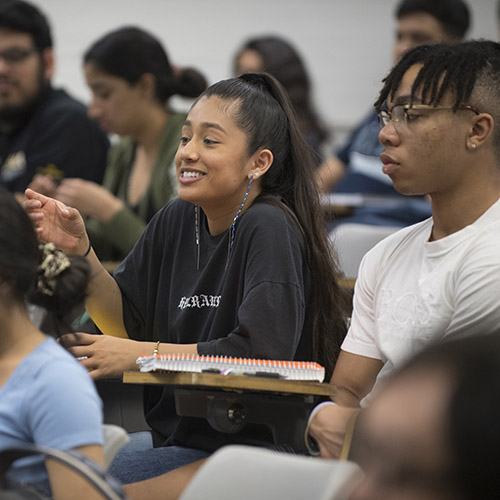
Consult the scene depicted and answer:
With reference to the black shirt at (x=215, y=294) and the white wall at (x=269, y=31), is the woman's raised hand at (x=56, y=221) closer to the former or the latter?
the black shirt at (x=215, y=294)

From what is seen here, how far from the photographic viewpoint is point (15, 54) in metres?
3.88

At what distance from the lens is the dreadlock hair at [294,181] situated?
2.01 m

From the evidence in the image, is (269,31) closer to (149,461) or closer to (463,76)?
(463,76)

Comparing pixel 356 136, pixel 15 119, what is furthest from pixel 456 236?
pixel 15 119

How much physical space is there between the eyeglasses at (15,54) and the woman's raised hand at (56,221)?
201 centimetres

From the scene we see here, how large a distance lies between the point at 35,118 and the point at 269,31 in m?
2.70

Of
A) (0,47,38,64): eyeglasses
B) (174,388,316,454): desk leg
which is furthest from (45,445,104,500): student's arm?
(0,47,38,64): eyeglasses

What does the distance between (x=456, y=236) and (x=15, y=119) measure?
2604 millimetres

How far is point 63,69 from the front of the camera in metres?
6.18

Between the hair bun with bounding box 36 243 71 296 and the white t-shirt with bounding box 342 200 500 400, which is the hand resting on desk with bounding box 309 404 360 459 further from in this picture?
the hair bun with bounding box 36 243 71 296

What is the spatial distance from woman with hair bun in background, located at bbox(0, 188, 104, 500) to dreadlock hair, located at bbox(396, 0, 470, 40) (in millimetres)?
2505

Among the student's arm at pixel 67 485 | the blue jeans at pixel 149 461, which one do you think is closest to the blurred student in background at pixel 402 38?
the blue jeans at pixel 149 461

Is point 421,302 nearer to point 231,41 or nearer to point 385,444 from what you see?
point 385,444

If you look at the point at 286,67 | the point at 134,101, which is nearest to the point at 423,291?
the point at 134,101
